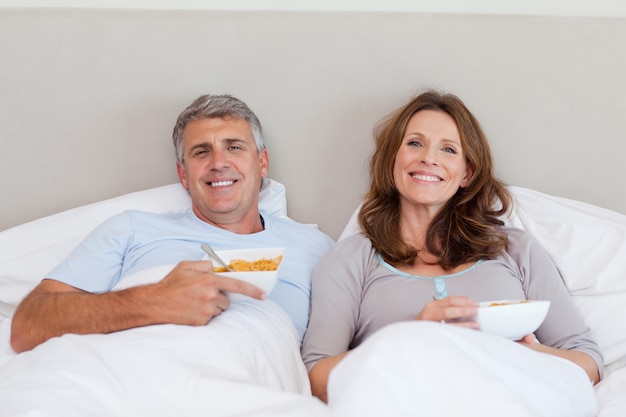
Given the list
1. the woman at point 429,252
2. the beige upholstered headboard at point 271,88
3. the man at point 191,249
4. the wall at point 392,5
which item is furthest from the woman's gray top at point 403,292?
the wall at point 392,5

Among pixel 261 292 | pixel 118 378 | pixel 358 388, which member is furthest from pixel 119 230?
pixel 358 388

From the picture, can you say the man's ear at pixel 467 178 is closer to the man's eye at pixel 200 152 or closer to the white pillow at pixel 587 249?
the white pillow at pixel 587 249

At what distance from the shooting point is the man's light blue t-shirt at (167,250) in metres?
1.68

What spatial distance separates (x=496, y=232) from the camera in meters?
1.76

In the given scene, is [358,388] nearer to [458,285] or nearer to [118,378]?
[118,378]

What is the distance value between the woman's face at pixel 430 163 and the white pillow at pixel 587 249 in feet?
0.65

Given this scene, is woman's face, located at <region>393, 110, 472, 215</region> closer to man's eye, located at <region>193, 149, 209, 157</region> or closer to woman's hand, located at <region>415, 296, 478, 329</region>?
woman's hand, located at <region>415, 296, 478, 329</region>

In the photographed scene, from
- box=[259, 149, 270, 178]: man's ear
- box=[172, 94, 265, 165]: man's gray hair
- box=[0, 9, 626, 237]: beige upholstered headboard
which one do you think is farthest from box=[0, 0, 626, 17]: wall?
box=[259, 149, 270, 178]: man's ear

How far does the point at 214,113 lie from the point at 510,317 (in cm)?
102

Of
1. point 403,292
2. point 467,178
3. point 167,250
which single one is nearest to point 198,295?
point 167,250

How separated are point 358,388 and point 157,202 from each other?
43.8 inches

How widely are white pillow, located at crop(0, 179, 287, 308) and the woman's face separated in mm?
421

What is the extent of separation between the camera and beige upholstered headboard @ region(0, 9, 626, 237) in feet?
6.50

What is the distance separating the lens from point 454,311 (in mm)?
1310
